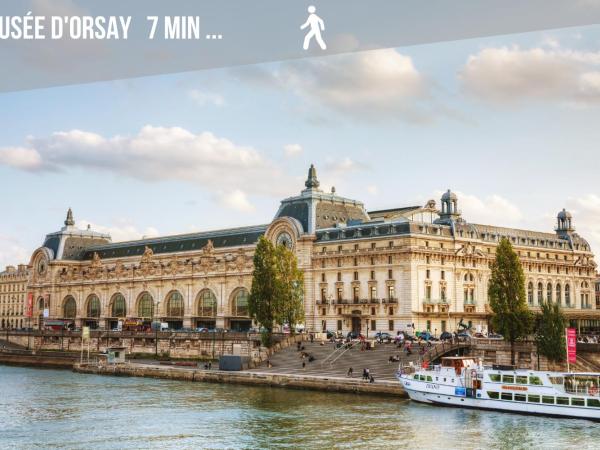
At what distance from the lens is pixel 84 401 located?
80438mm

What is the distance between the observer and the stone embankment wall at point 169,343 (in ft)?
370

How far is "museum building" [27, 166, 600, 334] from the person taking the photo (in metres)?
126

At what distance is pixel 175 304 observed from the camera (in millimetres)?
160375

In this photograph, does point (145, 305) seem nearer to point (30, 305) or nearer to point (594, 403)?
point (30, 305)

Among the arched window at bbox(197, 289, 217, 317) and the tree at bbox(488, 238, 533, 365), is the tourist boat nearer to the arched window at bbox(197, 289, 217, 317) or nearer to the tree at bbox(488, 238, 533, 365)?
the tree at bbox(488, 238, 533, 365)

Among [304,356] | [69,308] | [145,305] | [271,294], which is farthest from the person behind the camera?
[69,308]

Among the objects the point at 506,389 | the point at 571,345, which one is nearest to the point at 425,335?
the point at 571,345

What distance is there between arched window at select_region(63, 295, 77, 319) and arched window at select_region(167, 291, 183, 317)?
32.3m

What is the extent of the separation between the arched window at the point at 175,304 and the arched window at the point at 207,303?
5.34 meters

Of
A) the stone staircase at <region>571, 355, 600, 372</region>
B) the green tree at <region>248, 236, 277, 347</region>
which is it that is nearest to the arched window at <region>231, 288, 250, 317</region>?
the green tree at <region>248, 236, 277, 347</region>

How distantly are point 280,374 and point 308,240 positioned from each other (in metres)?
46.4

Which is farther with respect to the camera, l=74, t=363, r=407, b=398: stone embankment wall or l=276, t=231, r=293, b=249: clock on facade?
l=276, t=231, r=293, b=249: clock on facade

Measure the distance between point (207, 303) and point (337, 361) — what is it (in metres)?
58.2

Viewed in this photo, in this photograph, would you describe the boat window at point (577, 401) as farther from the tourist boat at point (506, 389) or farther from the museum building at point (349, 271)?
the museum building at point (349, 271)
